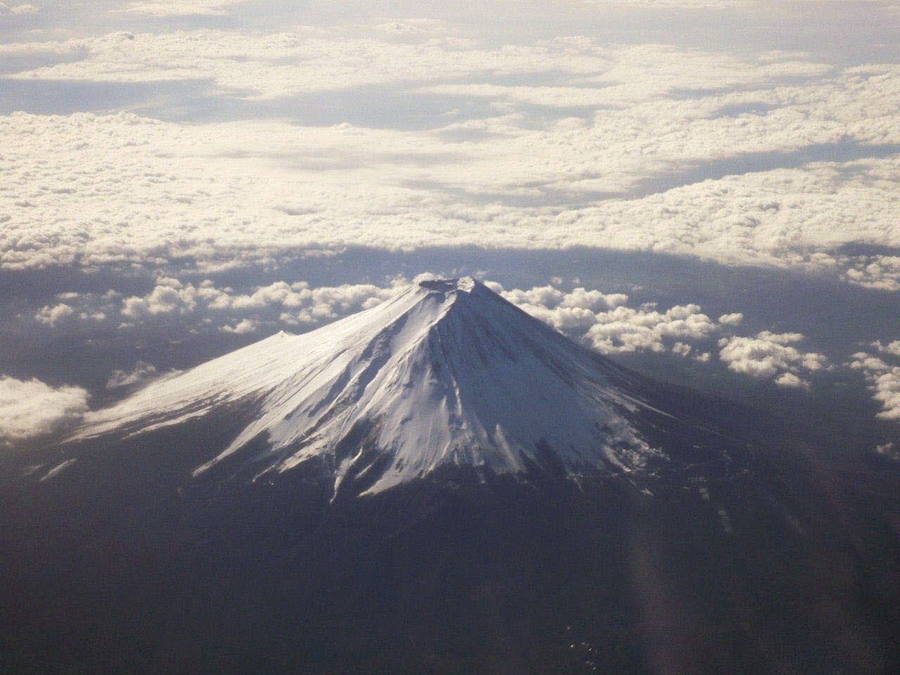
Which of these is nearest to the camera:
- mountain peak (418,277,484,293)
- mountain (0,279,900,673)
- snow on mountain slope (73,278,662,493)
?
mountain (0,279,900,673)

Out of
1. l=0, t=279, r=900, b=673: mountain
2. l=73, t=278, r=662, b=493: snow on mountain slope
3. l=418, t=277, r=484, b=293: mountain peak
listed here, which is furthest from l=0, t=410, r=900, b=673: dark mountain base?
l=418, t=277, r=484, b=293: mountain peak

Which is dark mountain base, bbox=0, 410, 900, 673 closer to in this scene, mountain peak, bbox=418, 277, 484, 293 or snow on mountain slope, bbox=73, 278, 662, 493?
snow on mountain slope, bbox=73, 278, 662, 493

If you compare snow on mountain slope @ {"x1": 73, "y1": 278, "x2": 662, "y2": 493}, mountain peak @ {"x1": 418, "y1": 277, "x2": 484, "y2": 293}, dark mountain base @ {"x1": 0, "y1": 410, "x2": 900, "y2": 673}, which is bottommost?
dark mountain base @ {"x1": 0, "y1": 410, "x2": 900, "y2": 673}

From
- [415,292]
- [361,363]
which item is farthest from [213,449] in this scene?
[415,292]

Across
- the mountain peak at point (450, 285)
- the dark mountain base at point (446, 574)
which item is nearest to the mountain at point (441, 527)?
the dark mountain base at point (446, 574)

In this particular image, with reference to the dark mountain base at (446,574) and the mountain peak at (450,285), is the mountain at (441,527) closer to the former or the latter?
the dark mountain base at (446,574)

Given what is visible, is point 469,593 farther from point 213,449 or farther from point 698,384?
point 698,384

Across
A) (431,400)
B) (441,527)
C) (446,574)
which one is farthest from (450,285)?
(446,574)
